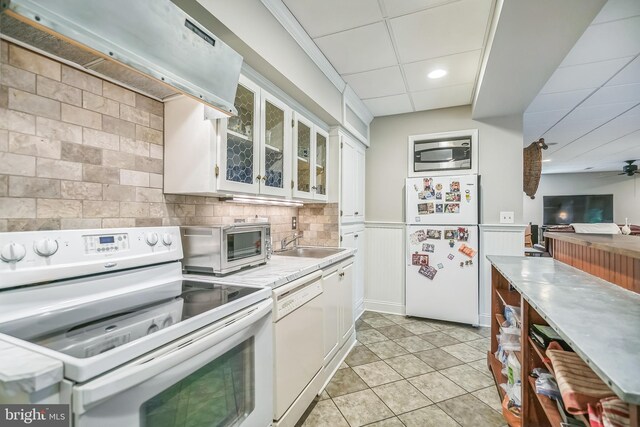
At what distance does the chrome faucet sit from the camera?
2.74 m

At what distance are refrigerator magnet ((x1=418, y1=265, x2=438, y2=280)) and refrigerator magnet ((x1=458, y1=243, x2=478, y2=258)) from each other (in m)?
0.37

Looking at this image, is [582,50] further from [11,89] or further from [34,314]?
[34,314]

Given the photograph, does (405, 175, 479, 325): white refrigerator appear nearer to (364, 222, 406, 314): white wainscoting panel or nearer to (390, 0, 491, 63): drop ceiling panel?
(364, 222, 406, 314): white wainscoting panel

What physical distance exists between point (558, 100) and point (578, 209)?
6.81m

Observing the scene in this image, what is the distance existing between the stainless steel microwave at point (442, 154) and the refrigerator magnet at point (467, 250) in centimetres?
90

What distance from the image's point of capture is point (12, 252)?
985 millimetres

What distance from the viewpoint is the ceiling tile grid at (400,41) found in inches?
72.7

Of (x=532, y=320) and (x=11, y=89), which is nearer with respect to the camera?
(x=11, y=89)

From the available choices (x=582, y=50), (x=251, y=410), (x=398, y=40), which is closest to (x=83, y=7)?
(x=251, y=410)

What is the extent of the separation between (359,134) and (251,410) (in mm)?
2876

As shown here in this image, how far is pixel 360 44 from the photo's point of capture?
225 centimetres

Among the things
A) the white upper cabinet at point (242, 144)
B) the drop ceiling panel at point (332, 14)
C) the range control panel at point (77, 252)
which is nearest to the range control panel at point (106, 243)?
the range control panel at point (77, 252)

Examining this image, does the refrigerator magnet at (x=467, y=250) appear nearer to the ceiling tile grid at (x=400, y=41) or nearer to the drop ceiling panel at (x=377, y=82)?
the ceiling tile grid at (x=400, y=41)

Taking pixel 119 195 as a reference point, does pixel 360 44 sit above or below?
above
